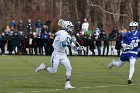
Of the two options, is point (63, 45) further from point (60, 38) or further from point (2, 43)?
point (2, 43)

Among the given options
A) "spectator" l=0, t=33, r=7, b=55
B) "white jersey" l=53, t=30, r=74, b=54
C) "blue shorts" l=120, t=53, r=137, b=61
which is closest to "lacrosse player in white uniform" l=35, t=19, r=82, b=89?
"white jersey" l=53, t=30, r=74, b=54

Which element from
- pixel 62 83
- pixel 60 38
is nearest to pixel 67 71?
pixel 60 38

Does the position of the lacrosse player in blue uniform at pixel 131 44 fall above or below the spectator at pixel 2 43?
above

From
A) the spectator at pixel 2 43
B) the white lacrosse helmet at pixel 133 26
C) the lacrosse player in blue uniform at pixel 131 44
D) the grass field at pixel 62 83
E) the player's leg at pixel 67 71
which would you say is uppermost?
the white lacrosse helmet at pixel 133 26

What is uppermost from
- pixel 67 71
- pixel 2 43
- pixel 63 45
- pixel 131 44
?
pixel 63 45

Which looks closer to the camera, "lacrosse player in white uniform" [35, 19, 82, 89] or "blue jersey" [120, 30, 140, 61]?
"lacrosse player in white uniform" [35, 19, 82, 89]

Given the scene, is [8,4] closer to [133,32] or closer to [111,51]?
[111,51]

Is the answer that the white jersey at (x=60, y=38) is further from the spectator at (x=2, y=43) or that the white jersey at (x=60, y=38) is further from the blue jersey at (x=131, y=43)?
the spectator at (x=2, y=43)

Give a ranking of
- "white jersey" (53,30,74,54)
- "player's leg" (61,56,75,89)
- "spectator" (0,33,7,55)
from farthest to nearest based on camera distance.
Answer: "spectator" (0,33,7,55), "white jersey" (53,30,74,54), "player's leg" (61,56,75,89)

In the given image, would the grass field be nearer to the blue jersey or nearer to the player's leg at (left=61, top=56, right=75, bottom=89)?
the player's leg at (left=61, top=56, right=75, bottom=89)

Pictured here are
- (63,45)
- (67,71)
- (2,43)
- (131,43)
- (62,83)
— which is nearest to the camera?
(63,45)

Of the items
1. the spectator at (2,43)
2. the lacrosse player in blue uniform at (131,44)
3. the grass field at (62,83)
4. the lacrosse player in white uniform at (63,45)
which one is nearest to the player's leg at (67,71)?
the lacrosse player in white uniform at (63,45)

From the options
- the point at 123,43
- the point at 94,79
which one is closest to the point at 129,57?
the point at 123,43

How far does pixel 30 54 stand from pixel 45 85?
21960 mm
